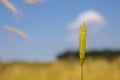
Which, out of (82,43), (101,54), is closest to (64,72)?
(101,54)

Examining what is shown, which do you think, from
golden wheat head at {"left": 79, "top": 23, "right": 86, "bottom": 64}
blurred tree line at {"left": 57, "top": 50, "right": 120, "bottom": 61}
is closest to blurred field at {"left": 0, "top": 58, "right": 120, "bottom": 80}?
blurred tree line at {"left": 57, "top": 50, "right": 120, "bottom": 61}

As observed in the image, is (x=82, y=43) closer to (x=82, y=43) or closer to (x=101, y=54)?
(x=82, y=43)

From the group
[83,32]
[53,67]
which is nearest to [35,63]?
[53,67]

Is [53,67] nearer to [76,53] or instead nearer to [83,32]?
[76,53]

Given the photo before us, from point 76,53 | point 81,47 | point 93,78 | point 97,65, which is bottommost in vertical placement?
point 81,47

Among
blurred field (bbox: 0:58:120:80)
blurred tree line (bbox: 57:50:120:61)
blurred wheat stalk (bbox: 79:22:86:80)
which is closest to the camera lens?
blurred wheat stalk (bbox: 79:22:86:80)

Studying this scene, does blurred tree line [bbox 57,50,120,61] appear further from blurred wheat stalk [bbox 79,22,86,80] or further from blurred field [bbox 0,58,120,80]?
blurred wheat stalk [bbox 79,22,86,80]

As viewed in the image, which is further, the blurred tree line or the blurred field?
the blurred tree line

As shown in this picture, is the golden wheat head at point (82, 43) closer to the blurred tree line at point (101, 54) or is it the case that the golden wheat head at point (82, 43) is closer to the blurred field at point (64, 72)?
the blurred field at point (64, 72)

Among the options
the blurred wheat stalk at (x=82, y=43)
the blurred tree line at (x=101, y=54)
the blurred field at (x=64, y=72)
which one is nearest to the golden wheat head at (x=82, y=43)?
the blurred wheat stalk at (x=82, y=43)

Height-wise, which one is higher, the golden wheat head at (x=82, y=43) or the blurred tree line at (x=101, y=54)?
the blurred tree line at (x=101, y=54)

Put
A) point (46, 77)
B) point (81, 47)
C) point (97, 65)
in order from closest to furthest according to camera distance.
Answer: point (81, 47) → point (46, 77) → point (97, 65)
